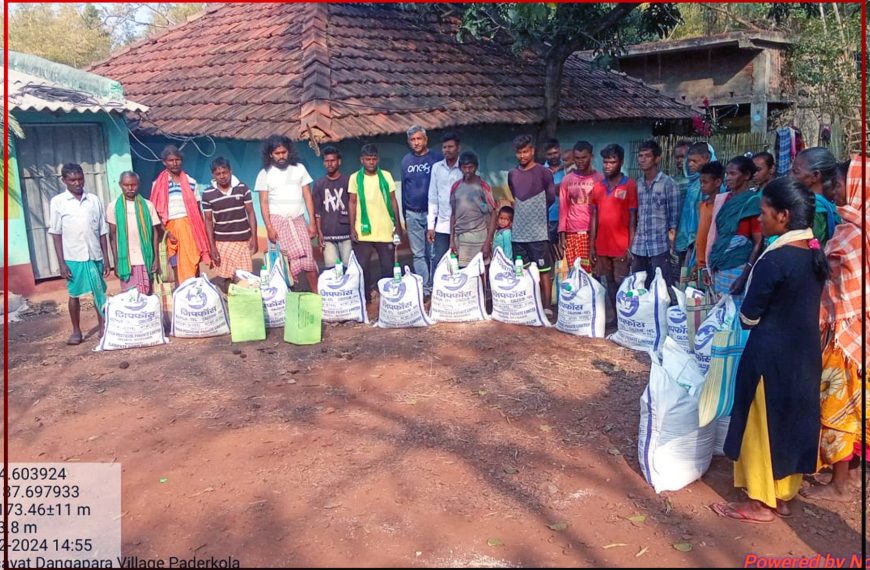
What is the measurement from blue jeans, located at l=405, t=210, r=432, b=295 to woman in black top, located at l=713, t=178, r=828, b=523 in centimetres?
436

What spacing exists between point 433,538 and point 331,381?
2254 mm

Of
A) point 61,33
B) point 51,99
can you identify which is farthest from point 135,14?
point 51,99

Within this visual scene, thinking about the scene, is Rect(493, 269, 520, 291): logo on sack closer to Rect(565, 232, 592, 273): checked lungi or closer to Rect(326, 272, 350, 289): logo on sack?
Rect(565, 232, 592, 273): checked lungi

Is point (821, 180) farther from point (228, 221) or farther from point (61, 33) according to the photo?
point (61, 33)

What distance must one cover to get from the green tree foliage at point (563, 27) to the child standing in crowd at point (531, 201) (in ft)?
9.68

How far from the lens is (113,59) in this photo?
43.5 feet

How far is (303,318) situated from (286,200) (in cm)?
123

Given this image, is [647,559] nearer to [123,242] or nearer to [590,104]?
[123,242]

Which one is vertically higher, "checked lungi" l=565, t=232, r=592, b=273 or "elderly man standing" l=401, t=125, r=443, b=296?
"elderly man standing" l=401, t=125, r=443, b=296

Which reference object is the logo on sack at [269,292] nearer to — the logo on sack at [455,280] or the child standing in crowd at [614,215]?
the logo on sack at [455,280]

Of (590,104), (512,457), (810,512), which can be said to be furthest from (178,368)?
(590,104)

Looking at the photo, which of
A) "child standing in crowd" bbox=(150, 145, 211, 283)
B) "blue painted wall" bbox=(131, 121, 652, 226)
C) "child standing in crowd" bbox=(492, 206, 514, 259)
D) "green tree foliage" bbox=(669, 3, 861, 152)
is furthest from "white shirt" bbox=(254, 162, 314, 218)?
"green tree foliage" bbox=(669, 3, 861, 152)

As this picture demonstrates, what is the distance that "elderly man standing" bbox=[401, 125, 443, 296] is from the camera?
7.10 m

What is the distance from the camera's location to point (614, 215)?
607cm
